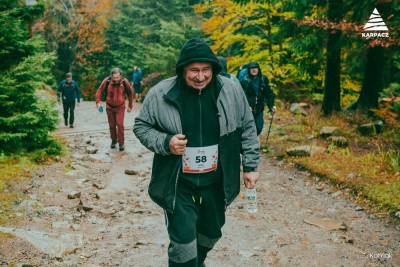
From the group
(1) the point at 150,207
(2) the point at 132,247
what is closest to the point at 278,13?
(1) the point at 150,207

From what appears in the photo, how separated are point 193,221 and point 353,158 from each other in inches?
268

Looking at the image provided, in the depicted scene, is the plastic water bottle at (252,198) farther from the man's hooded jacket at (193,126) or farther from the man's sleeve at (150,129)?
the man's sleeve at (150,129)

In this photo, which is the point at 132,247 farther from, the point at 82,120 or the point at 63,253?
the point at 82,120

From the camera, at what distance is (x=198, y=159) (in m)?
3.50

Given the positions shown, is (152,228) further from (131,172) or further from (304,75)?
(304,75)

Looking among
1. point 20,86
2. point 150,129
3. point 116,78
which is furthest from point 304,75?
point 150,129

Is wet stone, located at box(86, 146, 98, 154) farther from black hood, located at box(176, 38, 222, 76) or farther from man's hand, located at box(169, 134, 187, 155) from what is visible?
man's hand, located at box(169, 134, 187, 155)

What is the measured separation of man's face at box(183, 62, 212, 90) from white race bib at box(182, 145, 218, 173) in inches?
21.6

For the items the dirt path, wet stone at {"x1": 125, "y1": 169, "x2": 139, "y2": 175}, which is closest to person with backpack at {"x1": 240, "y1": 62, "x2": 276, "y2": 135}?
the dirt path

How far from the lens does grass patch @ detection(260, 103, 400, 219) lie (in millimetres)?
7173

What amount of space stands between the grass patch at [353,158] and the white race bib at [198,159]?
14.2ft

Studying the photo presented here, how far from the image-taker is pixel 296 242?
5.57m

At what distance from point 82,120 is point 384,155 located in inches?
504

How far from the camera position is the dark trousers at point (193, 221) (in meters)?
3.47
